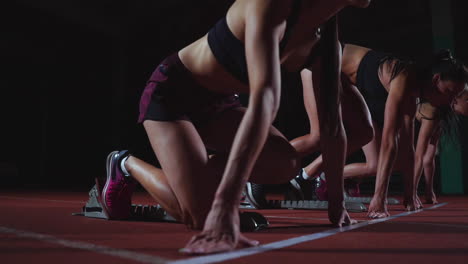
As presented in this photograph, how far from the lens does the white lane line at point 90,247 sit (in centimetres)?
97

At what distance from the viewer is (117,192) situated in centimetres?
199

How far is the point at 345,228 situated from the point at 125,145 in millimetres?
7978

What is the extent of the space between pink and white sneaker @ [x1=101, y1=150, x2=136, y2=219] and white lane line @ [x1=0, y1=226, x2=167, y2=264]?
1.58 feet

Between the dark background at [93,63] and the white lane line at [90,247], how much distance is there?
22.0 feet

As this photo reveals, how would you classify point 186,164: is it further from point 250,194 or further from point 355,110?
point 250,194

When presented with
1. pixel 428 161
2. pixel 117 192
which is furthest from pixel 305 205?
pixel 428 161

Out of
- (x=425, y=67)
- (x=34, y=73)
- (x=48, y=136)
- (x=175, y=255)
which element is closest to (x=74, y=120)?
(x=48, y=136)

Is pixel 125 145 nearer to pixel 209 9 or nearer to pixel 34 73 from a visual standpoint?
pixel 34 73

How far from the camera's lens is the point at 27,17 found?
7867 mm

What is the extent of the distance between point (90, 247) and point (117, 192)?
Result: 2.74 feet

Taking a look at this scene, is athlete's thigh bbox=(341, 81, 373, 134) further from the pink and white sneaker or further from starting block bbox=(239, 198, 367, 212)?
the pink and white sneaker

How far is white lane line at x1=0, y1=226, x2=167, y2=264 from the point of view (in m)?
0.97

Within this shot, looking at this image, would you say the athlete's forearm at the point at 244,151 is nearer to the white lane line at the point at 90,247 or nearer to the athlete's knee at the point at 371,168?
the white lane line at the point at 90,247

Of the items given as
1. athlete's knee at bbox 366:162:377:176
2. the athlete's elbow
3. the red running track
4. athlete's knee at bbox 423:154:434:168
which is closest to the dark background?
athlete's knee at bbox 423:154:434:168
